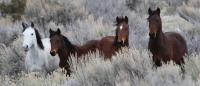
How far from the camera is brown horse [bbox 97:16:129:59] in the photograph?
342 inches

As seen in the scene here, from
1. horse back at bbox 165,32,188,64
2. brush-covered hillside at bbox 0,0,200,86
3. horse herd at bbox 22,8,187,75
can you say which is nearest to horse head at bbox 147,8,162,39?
horse herd at bbox 22,8,187,75

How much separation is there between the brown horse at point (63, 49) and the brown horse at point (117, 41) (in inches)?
9.3

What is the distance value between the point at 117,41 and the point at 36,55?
2.26 metres

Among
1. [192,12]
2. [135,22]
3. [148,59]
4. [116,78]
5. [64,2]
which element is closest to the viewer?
[116,78]

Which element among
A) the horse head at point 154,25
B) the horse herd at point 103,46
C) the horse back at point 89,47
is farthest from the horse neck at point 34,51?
the horse head at point 154,25

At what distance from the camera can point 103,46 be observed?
9594mm

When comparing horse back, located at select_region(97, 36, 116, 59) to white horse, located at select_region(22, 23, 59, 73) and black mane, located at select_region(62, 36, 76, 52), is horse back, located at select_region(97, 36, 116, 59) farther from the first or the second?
white horse, located at select_region(22, 23, 59, 73)

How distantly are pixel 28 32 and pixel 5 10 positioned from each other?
6527 millimetres

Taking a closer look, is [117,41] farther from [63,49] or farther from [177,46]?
[177,46]

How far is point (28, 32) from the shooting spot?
10391mm

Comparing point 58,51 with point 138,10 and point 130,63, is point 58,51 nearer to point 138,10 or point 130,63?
point 130,63

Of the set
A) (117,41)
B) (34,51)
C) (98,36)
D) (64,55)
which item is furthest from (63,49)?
(98,36)

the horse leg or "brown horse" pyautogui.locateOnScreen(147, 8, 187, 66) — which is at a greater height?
"brown horse" pyautogui.locateOnScreen(147, 8, 187, 66)

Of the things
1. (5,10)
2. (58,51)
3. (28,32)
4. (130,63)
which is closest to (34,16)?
(5,10)
